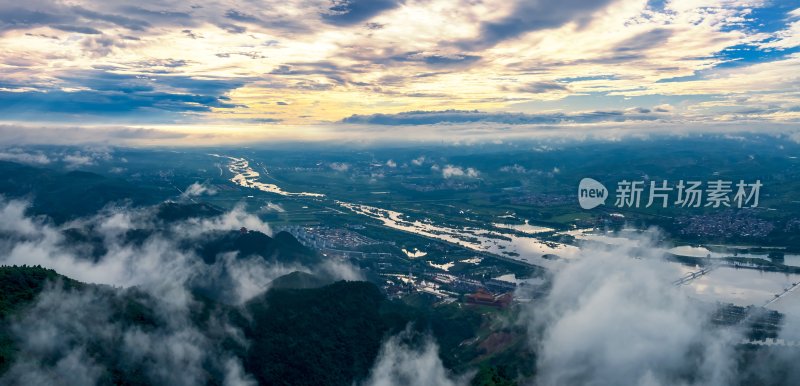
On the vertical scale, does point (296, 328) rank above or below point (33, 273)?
below

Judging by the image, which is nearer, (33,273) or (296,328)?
(33,273)

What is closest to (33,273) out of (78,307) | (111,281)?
(78,307)

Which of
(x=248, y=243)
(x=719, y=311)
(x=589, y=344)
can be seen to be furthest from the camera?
(x=248, y=243)

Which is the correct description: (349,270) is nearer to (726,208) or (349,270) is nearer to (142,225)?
(142,225)

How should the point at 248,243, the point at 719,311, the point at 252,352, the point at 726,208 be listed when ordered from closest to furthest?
the point at 252,352 < the point at 719,311 < the point at 248,243 < the point at 726,208

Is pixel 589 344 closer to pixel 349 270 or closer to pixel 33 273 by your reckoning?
pixel 349 270

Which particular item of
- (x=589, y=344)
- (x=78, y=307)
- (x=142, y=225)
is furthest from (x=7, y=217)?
(x=589, y=344)

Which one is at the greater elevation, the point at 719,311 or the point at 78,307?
the point at 78,307

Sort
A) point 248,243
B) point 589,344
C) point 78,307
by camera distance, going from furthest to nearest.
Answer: point 248,243, point 589,344, point 78,307

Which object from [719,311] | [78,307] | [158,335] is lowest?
[719,311]
